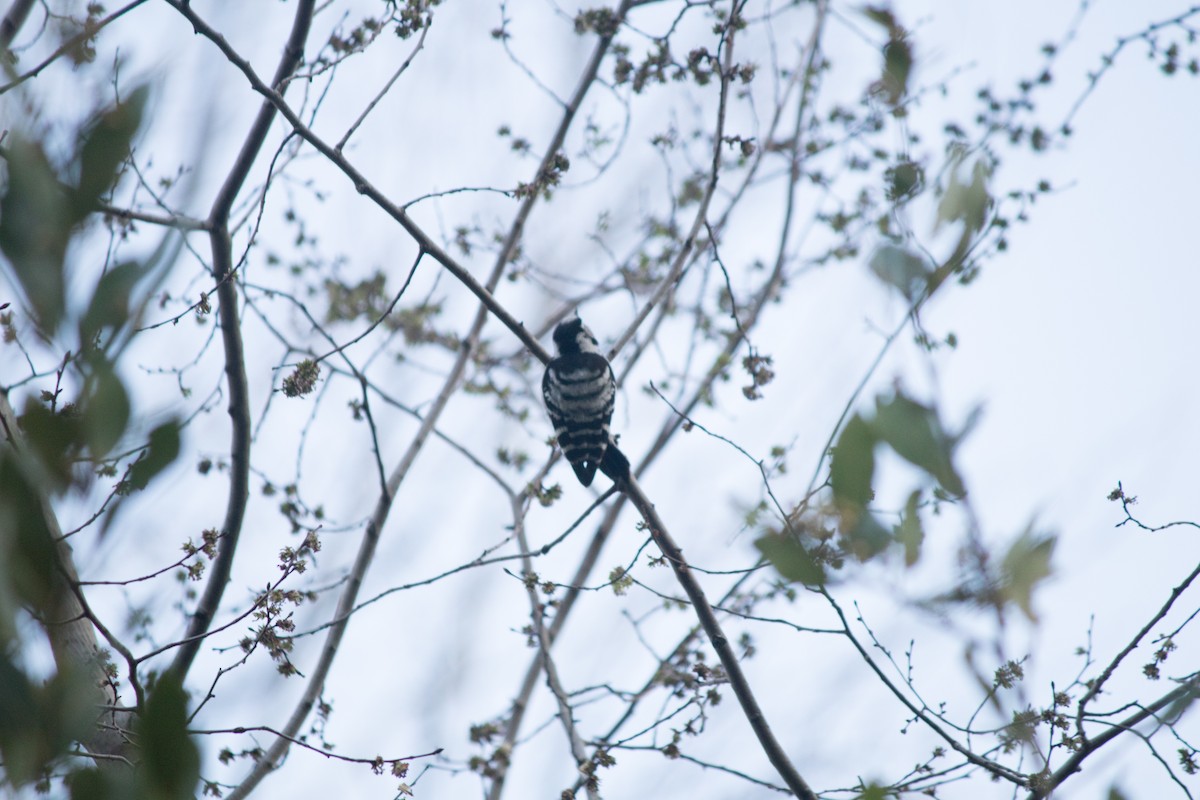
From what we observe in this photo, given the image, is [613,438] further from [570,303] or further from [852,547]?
[852,547]

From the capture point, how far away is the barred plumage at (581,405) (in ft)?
15.5

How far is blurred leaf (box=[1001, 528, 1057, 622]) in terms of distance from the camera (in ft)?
3.82

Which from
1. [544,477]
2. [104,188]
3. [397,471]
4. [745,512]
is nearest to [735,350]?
[544,477]

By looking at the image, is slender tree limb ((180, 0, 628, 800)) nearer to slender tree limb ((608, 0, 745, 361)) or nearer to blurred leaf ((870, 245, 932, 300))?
slender tree limb ((608, 0, 745, 361))

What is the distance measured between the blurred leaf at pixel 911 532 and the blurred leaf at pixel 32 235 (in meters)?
0.96

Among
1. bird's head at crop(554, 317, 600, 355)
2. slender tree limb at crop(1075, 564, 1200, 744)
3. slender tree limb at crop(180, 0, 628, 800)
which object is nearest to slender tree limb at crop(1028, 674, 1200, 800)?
slender tree limb at crop(1075, 564, 1200, 744)

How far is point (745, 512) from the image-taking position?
1.28 m

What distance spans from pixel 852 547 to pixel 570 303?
4.66 metres

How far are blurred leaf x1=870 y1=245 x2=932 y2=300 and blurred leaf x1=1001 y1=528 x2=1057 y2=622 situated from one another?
1.65 ft

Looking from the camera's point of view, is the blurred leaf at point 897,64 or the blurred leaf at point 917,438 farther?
the blurred leaf at point 897,64

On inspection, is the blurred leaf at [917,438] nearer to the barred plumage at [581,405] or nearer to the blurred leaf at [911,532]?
the blurred leaf at [911,532]

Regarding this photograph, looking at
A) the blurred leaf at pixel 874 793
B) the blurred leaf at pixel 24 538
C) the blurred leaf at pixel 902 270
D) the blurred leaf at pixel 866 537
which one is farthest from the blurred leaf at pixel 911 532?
the blurred leaf at pixel 24 538

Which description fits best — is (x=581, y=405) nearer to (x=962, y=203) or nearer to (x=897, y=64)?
(x=897, y=64)

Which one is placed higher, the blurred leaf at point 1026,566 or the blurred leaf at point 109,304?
the blurred leaf at point 109,304
